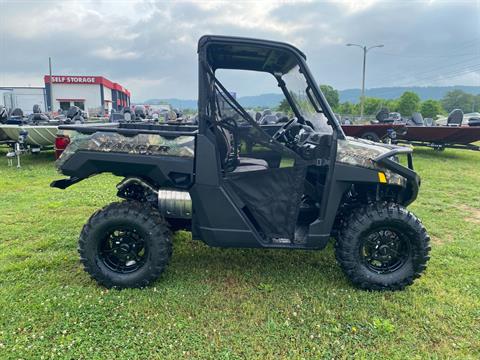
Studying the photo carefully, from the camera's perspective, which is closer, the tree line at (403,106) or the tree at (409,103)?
the tree line at (403,106)

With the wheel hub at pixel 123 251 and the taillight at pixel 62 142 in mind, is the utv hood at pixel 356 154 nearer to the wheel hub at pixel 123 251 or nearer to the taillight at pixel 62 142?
the wheel hub at pixel 123 251

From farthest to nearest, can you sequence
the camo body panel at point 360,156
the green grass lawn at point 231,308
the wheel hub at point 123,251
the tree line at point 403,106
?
the tree line at point 403,106 → the wheel hub at point 123,251 → the camo body panel at point 360,156 → the green grass lawn at point 231,308

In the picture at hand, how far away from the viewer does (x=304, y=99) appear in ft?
11.4

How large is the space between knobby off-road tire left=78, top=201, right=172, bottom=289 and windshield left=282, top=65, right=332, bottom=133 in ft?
5.36

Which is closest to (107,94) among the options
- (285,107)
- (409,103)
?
(409,103)

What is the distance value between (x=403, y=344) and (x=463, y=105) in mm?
87410

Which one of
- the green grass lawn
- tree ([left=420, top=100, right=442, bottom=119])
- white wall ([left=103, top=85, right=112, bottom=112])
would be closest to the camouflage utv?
the green grass lawn

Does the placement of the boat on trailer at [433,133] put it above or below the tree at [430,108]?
below

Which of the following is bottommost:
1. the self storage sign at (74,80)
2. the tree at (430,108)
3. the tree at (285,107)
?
the tree at (285,107)

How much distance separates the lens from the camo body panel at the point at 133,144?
3.08 m

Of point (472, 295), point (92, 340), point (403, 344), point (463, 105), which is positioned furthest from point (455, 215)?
point (463, 105)

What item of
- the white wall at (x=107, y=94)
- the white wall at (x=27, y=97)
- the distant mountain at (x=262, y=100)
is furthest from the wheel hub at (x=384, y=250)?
the white wall at (x=107, y=94)

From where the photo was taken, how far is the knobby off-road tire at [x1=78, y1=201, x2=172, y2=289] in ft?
10.4

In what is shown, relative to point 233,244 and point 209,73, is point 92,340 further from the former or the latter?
point 209,73
